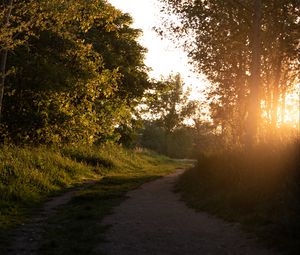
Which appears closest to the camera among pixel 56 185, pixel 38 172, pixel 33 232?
pixel 33 232

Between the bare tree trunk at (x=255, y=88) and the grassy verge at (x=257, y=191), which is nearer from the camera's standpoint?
the grassy verge at (x=257, y=191)

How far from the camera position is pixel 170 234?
11.0 meters

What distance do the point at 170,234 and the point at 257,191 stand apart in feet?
12.4

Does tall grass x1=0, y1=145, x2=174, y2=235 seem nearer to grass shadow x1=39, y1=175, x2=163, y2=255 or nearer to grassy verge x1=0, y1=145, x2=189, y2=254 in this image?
grassy verge x1=0, y1=145, x2=189, y2=254

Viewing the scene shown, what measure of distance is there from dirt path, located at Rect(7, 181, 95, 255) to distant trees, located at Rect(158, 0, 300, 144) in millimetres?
9385

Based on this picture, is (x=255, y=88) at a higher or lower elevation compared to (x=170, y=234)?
higher

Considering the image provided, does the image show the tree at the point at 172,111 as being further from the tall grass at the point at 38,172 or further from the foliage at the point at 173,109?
the tall grass at the point at 38,172

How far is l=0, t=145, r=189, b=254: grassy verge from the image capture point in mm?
13045

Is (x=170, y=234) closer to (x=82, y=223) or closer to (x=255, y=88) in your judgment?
(x=82, y=223)

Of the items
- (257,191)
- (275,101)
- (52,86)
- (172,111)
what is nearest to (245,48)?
(275,101)

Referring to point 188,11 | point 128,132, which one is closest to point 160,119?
point 128,132

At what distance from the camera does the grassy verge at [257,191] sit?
32.6ft

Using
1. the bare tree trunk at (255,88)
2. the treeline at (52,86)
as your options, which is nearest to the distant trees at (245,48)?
the bare tree trunk at (255,88)

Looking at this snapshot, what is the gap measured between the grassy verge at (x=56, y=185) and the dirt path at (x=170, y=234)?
0.79 metres
